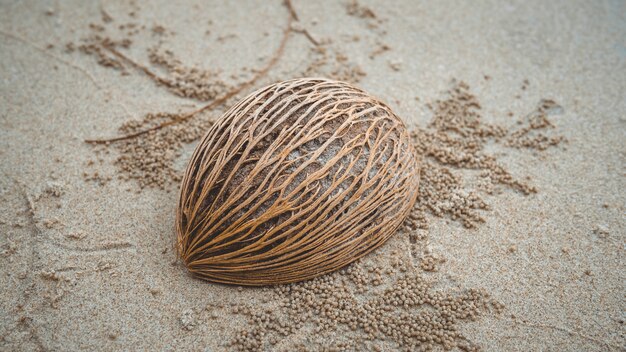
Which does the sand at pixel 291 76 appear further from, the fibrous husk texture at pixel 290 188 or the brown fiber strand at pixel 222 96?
the fibrous husk texture at pixel 290 188

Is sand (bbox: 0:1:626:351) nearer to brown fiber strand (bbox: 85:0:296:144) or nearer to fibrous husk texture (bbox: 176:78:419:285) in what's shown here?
brown fiber strand (bbox: 85:0:296:144)

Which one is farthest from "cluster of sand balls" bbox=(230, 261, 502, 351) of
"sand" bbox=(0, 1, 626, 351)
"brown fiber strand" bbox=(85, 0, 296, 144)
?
"brown fiber strand" bbox=(85, 0, 296, 144)

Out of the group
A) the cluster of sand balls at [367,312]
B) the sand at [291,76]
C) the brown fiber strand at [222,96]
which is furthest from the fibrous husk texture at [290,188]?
the brown fiber strand at [222,96]

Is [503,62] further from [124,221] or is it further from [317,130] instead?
[124,221]

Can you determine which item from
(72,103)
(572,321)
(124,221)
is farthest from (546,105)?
(72,103)

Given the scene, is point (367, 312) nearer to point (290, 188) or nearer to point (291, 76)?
point (290, 188)

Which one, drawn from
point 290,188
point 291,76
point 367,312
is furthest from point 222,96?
point 367,312

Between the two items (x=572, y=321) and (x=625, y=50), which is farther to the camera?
(x=625, y=50)
